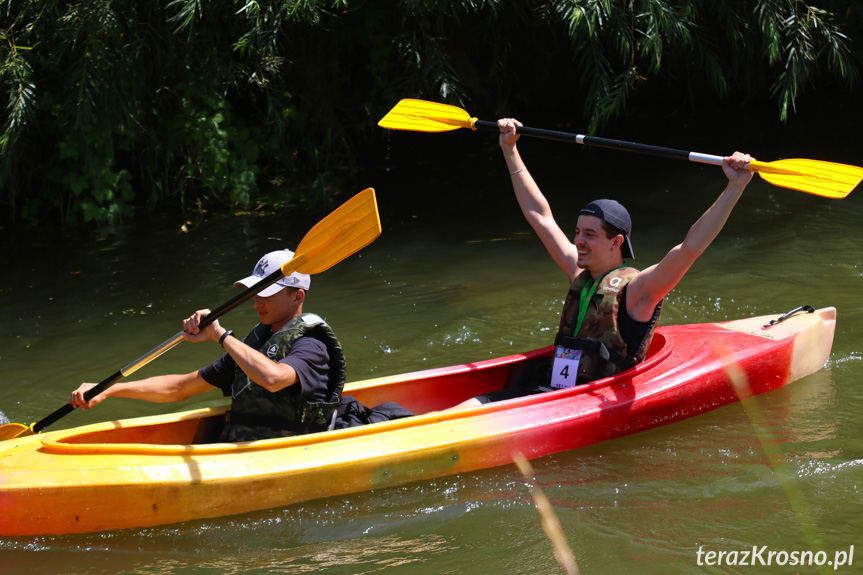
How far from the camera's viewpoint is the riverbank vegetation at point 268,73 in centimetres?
663

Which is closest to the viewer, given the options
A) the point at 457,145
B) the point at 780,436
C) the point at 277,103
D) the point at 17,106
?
the point at 780,436

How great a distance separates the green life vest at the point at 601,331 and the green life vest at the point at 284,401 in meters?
1.08

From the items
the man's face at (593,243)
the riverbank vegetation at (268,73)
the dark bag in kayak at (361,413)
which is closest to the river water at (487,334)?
the dark bag in kayak at (361,413)

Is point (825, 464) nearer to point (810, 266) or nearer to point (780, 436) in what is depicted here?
point (780, 436)

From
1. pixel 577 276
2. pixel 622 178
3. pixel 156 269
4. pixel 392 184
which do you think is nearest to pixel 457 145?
pixel 392 184

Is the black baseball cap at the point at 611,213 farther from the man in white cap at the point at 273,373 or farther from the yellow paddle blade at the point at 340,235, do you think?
the man in white cap at the point at 273,373

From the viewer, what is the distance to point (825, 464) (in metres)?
3.51

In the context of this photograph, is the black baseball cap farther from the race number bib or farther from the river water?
the river water

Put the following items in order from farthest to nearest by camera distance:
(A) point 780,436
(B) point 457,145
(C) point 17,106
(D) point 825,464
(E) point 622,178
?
(B) point 457,145 → (E) point 622,178 → (C) point 17,106 → (A) point 780,436 → (D) point 825,464

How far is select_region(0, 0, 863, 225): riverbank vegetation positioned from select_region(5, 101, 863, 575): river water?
494mm

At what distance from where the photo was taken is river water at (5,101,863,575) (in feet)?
10.2

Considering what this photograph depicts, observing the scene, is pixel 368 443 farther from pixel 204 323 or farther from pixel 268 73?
pixel 268 73

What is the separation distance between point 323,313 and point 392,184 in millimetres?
3281

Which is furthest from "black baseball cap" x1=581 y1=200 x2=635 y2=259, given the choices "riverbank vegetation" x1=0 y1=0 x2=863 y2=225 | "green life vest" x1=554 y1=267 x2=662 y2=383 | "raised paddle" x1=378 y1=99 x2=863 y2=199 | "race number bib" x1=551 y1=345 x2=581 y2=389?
"riverbank vegetation" x1=0 y1=0 x2=863 y2=225
